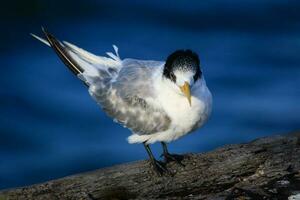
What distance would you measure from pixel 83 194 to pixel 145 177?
34cm

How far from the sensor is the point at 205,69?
7.23 meters

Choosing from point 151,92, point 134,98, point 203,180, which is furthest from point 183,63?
point 203,180

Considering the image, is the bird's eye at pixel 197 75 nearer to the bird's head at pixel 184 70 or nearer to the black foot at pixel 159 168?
the bird's head at pixel 184 70

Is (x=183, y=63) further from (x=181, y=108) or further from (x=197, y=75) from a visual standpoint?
(x=181, y=108)

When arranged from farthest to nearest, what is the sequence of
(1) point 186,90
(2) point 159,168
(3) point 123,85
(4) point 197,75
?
(3) point 123,85, (4) point 197,75, (1) point 186,90, (2) point 159,168

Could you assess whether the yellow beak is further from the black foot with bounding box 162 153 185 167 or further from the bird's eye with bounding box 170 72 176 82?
the black foot with bounding box 162 153 185 167

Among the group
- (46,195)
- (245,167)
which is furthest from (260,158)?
(46,195)

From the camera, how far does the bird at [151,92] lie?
367 centimetres

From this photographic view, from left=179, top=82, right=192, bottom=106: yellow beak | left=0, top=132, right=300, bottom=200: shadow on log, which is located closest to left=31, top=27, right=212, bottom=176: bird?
left=179, top=82, right=192, bottom=106: yellow beak

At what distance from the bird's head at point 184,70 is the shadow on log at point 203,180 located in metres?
0.37

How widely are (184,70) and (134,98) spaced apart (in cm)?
48

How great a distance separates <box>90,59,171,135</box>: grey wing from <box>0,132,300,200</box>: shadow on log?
0.31 meters

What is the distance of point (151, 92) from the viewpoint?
392cm

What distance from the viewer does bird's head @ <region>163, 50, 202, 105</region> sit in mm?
3603
